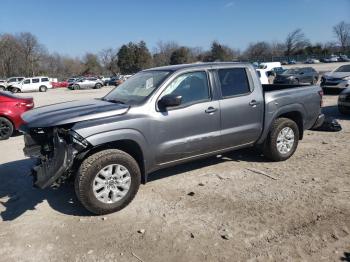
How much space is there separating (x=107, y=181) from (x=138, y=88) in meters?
1.61

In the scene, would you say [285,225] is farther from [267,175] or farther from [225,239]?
[267,175]

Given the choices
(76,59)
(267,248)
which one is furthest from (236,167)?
(76,59)

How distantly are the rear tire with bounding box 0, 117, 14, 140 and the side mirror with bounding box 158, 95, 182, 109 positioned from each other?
685 cm

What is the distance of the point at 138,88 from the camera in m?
5.57

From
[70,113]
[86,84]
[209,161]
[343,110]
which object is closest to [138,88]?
[70,113]

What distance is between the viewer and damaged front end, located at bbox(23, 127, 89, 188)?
438cm

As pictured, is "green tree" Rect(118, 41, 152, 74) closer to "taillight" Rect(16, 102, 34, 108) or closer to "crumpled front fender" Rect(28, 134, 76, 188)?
"taillight" Rect(16, 102, 34, 108)

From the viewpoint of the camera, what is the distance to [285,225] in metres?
4.21

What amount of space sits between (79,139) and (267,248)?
2.46 m

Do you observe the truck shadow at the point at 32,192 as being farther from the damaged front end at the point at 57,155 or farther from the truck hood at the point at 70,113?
the truck hood at the point at 70,113

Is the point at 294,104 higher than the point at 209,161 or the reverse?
higher

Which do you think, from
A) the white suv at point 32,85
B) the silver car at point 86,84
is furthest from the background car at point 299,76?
the white suv at point 32,85

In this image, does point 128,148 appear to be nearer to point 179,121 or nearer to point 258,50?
point 179,121

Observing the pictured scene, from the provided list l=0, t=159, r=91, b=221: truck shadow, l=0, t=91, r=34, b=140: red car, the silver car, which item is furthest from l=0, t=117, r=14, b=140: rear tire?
the silver car
